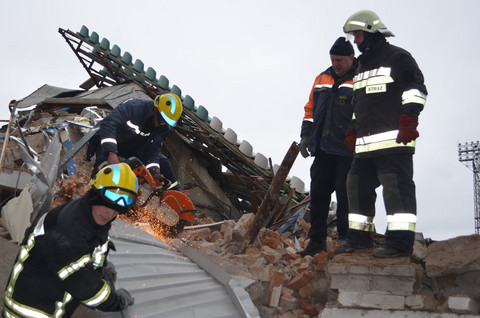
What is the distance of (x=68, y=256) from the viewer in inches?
→ 107

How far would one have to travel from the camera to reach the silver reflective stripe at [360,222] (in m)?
3.97

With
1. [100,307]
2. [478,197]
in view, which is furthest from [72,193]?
[478,197]

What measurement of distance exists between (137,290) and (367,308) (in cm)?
185

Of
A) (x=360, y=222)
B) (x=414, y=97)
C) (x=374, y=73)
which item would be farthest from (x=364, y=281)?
(x=374, y=73)

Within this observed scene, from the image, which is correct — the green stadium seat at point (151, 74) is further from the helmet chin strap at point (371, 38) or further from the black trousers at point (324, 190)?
the helmet chin strap at point (371, 38)

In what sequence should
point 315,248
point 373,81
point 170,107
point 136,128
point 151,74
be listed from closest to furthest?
point 373,81
point 315,248
point 170,107
point 136,128
point 151,74

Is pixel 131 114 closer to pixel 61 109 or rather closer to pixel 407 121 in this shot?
pixel 407 121

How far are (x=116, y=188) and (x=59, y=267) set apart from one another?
58cm

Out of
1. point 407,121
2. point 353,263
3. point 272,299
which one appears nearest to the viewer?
point 407,121

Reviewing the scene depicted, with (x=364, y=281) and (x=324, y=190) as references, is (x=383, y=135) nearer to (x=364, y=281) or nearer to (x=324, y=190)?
(x=324, y=190)

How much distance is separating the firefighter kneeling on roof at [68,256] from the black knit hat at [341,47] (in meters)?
2.51

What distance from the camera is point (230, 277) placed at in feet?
14.6

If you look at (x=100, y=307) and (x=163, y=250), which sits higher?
(x=163, y=250)

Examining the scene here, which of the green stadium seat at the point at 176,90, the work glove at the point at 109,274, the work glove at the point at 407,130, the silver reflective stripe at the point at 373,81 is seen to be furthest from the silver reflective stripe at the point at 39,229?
the green stadium seat at the point at 176,90
